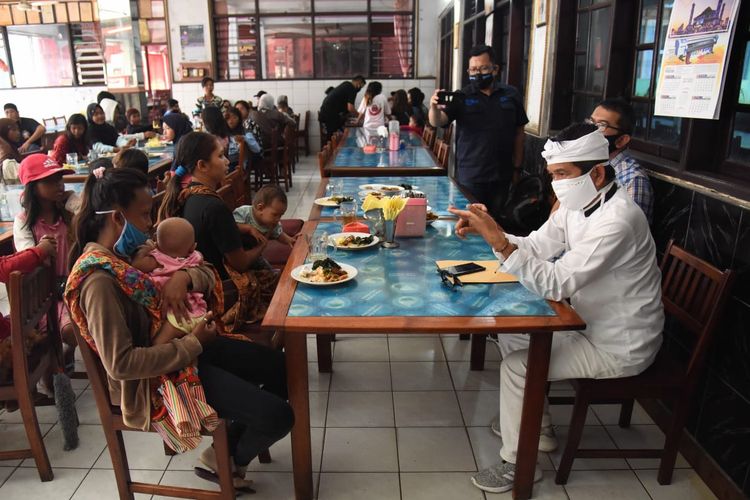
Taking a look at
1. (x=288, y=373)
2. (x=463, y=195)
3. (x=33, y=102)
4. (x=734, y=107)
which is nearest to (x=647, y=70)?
(x=734, y=107)

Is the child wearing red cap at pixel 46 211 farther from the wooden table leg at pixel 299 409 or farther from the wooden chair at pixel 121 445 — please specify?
the wooden table leg at pixel 299 409

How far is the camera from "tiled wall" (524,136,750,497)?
72.2 inches

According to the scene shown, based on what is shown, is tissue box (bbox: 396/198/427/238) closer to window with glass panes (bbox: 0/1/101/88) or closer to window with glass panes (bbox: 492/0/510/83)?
window with glass panes (bbox: 492/0/510/83)

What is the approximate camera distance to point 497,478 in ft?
6.40

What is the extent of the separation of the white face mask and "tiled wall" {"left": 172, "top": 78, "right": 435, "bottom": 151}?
334 inches

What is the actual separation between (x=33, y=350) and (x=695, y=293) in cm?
246

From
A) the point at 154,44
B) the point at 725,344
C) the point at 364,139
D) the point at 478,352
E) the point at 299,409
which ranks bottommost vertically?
the point at 478,352

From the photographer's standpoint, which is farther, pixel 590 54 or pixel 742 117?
pixel 590 54

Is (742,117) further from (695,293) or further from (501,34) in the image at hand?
(501,34)

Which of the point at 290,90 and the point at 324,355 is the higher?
the point at 290,90

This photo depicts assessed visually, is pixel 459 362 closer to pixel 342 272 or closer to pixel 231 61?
pixel 342 272

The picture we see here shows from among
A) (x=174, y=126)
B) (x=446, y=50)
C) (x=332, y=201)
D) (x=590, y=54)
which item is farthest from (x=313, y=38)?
(x=332, y=201)

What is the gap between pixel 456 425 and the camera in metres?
2.34

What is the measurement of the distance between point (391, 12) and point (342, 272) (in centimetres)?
892
